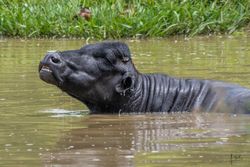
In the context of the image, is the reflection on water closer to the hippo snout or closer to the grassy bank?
the hippo snout

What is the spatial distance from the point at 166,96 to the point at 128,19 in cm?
837

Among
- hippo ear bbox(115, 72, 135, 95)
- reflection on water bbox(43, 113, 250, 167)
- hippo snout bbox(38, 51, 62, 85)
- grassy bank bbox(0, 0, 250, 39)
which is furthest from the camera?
grassy bank bbox(0, 0, 250, 39)

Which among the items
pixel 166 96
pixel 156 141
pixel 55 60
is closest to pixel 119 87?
pixel 166 96

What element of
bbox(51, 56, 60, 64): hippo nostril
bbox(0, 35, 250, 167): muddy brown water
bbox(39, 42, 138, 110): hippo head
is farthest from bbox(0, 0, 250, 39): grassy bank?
bbox(51, 56, 60, 64): hippo nostril

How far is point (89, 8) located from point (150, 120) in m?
10.5

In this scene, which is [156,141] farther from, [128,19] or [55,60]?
[128,19]

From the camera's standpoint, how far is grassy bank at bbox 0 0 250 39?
16672mm

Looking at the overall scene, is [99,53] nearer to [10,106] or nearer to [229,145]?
[10,106]

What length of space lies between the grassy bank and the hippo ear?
25.8ft

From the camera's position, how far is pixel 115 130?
7.39 m

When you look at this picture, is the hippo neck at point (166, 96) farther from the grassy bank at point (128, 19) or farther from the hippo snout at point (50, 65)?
the grassy bank at point (128, 19)

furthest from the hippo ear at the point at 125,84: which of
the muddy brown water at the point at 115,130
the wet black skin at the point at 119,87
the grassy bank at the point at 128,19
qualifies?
the grassy bank at the point at 128,19

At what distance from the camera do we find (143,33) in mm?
16656

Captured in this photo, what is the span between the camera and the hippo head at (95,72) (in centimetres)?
850
